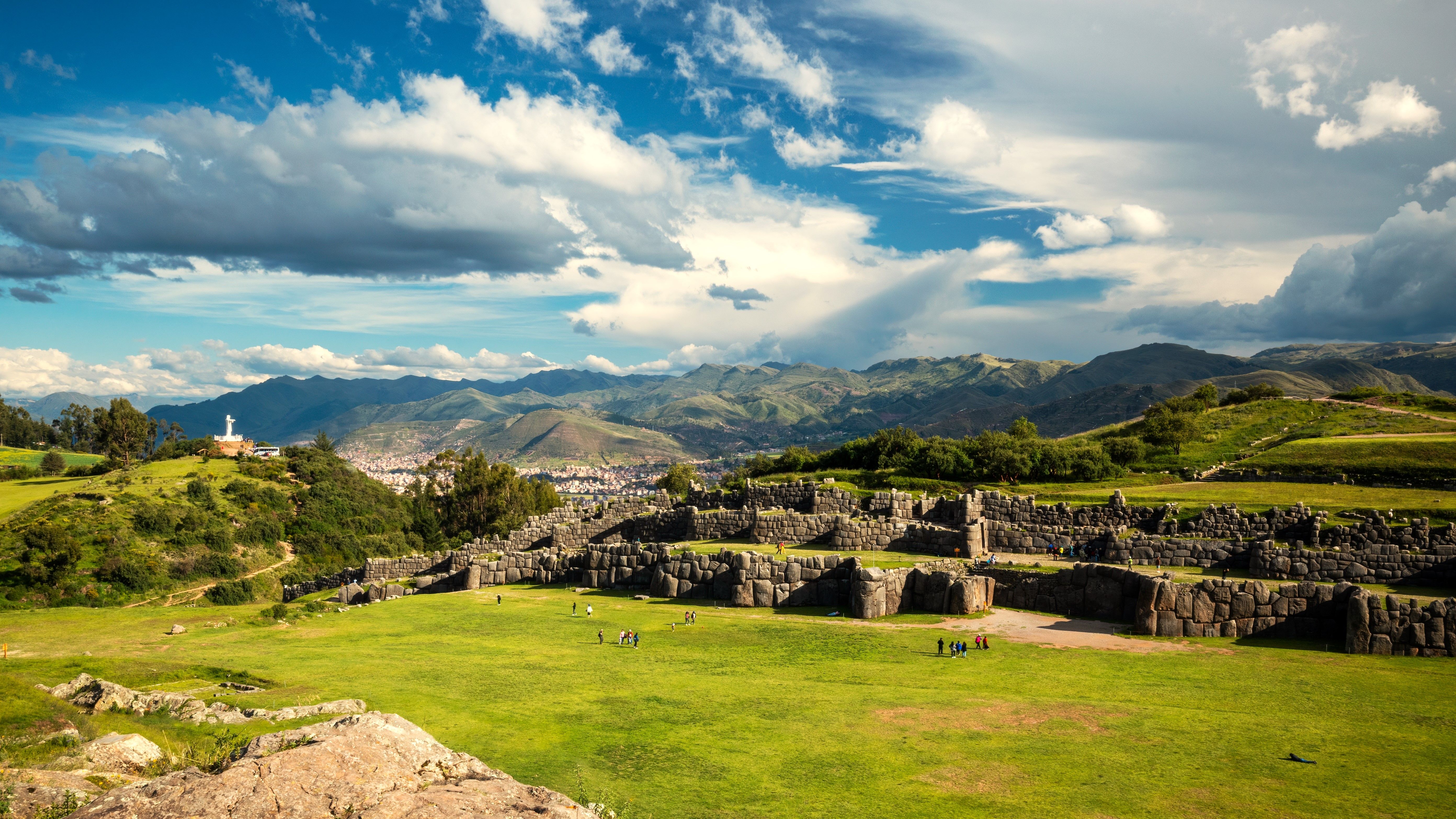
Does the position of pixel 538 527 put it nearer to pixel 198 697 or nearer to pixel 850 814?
pixel 198 697

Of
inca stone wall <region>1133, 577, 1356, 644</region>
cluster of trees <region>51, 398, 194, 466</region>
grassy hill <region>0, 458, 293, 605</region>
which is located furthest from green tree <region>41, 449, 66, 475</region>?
inca stone wall <region>1133, 577, 1356, 644</region>

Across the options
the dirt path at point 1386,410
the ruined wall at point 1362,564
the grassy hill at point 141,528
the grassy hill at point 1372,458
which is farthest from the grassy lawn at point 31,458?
the dirt path at point 1386,410

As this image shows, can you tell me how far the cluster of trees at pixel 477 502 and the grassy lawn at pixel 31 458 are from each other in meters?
49.0

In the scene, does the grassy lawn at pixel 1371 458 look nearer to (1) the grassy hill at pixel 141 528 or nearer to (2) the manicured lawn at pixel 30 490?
(1) the grassy hill at pixel 141 528

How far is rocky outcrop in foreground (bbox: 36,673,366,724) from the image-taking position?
15078 mm

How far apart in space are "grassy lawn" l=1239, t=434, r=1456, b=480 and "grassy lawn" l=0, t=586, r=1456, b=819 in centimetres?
3961

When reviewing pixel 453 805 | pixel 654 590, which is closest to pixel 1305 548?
pixel 654 590

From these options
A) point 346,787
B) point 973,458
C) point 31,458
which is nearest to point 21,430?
point 31,458

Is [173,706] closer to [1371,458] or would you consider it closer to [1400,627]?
[1400,627]

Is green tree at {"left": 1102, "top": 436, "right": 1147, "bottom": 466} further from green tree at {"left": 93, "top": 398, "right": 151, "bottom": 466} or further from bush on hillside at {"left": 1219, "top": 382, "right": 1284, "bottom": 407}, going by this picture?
green tree at {"left": 93, "top": 398, "right": 151, "bottom": 466}

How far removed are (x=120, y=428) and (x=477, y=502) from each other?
48.7 meters

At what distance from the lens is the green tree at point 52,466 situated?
8762 centimetres

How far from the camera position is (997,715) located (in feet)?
62.9

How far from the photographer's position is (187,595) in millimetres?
58375
